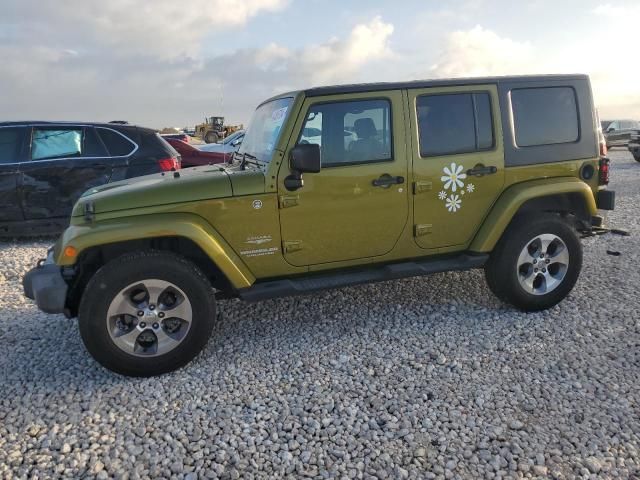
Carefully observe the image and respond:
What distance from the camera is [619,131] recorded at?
24578 mm

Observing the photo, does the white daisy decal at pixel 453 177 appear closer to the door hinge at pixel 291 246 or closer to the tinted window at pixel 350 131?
the tinted window at pixel 350 131

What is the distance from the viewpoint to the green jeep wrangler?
3.35m

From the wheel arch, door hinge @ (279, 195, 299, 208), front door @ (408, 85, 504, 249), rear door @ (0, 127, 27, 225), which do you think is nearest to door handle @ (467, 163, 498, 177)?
front door @ (408, 85, 504, 249)

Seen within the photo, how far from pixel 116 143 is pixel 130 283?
4.41 m

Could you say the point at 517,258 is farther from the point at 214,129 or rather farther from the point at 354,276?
the point at 214,129

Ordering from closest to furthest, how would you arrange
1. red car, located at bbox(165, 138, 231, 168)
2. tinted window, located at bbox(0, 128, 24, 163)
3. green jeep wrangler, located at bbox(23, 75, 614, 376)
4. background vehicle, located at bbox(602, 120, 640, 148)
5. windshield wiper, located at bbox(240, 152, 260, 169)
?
green jeep wrangler, located at bbox(23, 75, 614, 376) < windshield wiper, located at bbox(240, 152, 260, 169) < tinted window, located at bbox(0, 128, 24, 163) < red car, located at bbox(165, 138, 231, 168) < background vehicle, located at bbox(602, 120, 640, 148)

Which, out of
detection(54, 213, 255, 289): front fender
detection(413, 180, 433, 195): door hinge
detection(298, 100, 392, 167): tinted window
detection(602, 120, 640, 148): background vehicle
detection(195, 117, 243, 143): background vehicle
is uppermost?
detection(195, 117, 243, 143): background vehicle

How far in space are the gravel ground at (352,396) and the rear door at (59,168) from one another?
8.36ft

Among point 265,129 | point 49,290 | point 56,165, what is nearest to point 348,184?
point 265,129

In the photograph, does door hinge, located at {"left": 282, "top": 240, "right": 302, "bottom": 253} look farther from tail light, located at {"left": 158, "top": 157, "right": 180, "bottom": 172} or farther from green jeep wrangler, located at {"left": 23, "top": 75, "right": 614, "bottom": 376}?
tail light, located at {"left": 158, "top": 157, "right": 180, "bottom": 172}

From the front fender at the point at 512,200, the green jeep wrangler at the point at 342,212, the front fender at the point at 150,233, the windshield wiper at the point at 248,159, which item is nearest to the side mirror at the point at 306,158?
the green jeep wrangler at the point at 342,212

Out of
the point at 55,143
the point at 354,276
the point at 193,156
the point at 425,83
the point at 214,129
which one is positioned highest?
the point at 214,129

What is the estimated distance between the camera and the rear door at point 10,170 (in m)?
6.60

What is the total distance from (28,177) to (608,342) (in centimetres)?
703
